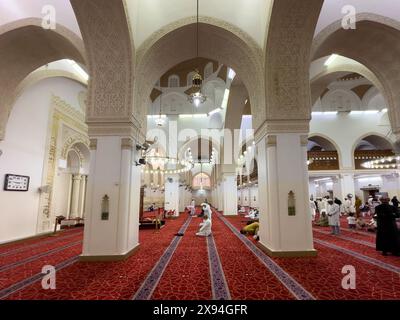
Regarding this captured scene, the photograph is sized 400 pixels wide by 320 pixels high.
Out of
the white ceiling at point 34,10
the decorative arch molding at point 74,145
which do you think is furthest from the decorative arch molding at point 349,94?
the white ceiling at point 34,10

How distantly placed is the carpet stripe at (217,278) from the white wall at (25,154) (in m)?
4.77

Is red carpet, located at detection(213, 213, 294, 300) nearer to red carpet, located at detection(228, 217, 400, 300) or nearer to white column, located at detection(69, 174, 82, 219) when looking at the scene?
red carpet, located at detection(228, 217, 400, 300)

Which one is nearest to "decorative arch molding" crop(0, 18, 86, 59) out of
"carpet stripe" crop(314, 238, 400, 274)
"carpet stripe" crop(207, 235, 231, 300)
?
"carpet stripe" crop(207, 235, 231, 300)

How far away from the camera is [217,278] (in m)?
3.00

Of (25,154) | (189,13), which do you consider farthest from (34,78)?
(189,13)

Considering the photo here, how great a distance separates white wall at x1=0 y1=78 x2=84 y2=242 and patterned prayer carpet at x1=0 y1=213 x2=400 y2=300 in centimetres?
104

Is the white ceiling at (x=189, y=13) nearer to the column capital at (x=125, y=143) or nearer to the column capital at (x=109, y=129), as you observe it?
the column capital at (x=109, y=129)

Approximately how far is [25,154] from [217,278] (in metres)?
5.83

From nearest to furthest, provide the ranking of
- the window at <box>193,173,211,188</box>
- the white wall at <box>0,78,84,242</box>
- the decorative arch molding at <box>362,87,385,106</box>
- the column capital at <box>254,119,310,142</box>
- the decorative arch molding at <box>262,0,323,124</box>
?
the decorative arch molding at <box>262,0,323,124</box> → the column capital at <box>254,119,310,142</box> → the white wall at <box>0,78,84,242</box> → the decorative arch molding at <box>362,87,385,106</box> → the window at <box>193,173,211,188</box>

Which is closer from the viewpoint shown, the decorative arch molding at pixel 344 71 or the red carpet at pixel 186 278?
the red carpet at pixel 186 278

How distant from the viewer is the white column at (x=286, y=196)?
4.03m

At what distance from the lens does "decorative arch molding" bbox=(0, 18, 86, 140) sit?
4473 mm

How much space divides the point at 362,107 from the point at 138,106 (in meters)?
13.1
